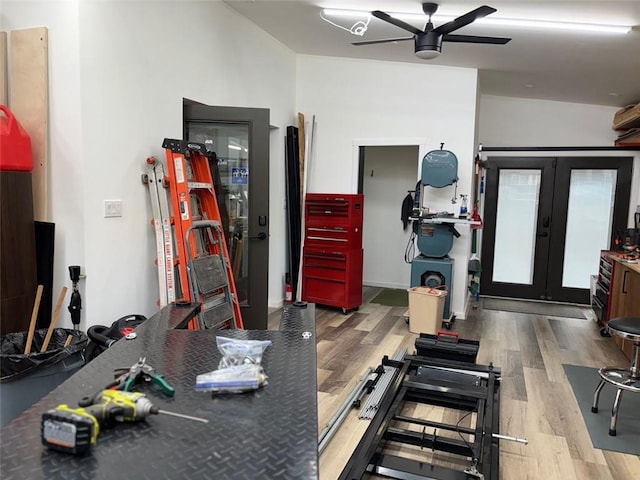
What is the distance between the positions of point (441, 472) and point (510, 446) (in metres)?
0.64

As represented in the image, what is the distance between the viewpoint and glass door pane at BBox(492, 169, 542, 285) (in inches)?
255

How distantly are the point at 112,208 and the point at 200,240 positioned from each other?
0.84 m

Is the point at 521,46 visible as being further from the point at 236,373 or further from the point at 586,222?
the point at 236,373

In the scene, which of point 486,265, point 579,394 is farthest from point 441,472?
point 486,265

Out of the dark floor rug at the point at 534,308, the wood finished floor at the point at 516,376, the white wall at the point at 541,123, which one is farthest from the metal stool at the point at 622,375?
the white wall at the point at 541,123

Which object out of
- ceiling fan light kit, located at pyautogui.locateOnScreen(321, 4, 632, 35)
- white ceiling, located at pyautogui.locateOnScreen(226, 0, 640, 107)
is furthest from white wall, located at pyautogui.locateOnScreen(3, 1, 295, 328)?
ceiling fan light kit, located at pyautogui.locateOnScreen(321, 4, 632, 35)

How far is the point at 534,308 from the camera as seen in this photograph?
6109mm

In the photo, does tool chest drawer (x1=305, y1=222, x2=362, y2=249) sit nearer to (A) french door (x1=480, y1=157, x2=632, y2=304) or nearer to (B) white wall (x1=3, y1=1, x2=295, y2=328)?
(B) white wall (x1=3, y1=1, x2=295, y2=328)

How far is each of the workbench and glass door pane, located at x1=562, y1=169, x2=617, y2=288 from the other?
19.4ft

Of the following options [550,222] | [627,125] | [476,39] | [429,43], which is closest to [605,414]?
[476,39]

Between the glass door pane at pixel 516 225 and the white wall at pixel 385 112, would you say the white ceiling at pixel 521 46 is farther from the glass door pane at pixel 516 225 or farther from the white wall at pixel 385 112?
the glass door pane at pixel 516 225

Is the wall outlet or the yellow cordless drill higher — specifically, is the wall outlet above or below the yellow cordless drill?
above

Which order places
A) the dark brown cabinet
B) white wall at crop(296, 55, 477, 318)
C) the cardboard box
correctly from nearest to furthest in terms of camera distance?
1. the dark brown cabinet
2. the cardboard box
3. white wall at crop(296, 55, 477, 318)

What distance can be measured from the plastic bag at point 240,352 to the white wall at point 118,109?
1.77 metres
